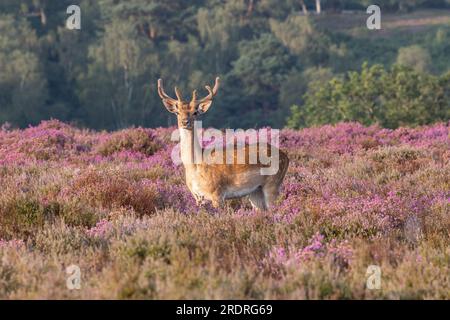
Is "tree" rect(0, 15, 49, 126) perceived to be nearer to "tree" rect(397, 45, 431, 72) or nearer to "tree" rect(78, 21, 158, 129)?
"tree" rect(78, 21, 158, 129)

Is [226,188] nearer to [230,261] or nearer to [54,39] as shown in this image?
[230,261]

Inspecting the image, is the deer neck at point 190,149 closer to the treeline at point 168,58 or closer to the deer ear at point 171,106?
the deer ear at point 171,106

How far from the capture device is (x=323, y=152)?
18.1m

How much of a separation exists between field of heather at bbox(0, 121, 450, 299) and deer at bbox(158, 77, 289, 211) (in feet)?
0.94

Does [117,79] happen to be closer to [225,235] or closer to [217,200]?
[217,200]

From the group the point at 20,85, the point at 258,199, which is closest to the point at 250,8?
the point at 20,85

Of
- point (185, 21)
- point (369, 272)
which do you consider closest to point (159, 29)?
point (185, 21)

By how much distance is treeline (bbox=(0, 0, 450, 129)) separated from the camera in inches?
2480

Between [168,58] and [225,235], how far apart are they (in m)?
61.9

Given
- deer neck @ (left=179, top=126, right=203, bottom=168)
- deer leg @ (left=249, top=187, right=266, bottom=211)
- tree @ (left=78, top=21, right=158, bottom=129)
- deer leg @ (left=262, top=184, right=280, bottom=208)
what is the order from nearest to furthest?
deer neck @ (left=179, top=126, right=203, bottom=168) → deer leg @ (left=262, top=184, right=280, bottom=208) → deer leg @ (left=249, top=187, right=266, bottom=211) → tree @ (left=78, top=21, right=158, bottom=129)

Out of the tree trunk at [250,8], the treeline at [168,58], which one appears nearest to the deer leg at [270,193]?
the treeline at [168,58]

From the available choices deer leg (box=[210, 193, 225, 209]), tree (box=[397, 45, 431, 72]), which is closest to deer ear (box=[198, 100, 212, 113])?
deer leg (box=[210, 193, 225, 209])

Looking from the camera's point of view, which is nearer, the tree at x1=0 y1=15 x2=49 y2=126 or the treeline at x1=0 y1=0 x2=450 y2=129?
the tree at x1=0 y1=15 x2=49 y2=126

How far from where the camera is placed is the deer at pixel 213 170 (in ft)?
33.2
